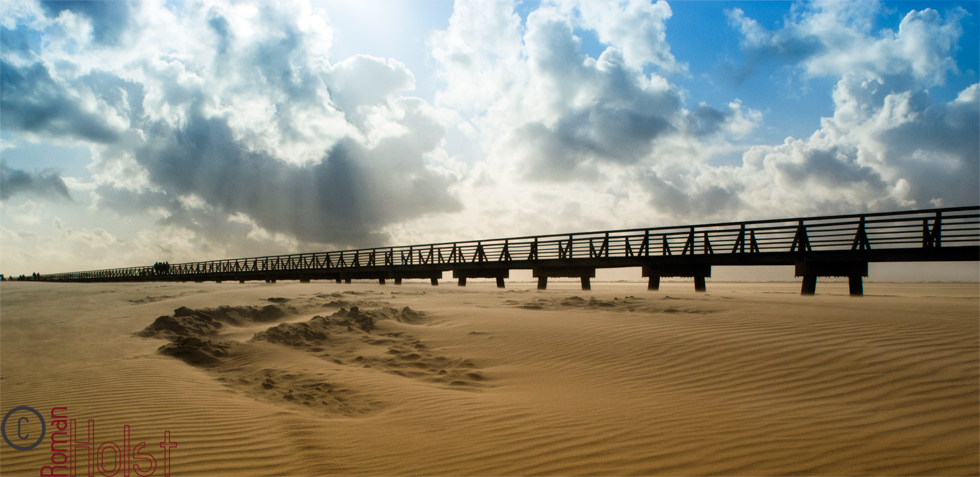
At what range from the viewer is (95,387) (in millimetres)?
4867

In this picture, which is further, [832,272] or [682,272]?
[682,272]

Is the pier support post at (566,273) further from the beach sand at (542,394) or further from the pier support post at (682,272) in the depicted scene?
the beach sand at (542,394)

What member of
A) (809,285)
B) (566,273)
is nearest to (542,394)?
(809,285)

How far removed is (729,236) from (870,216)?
379 centimetres

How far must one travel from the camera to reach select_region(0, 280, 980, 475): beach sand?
9.64ft

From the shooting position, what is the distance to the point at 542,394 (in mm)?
4465

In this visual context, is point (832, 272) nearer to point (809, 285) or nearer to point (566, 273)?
point (809, 285)

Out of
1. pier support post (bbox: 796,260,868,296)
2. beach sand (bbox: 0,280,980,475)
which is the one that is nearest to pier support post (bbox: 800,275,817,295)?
pier support post (bbox: 796,260,868,296)

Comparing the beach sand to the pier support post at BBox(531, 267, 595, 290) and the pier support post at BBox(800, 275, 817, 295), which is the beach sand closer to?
the pier support post at BBox(800, 275, 817, 295)

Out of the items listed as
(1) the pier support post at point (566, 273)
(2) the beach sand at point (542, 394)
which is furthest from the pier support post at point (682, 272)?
(2) the beach sand at point (542, 394)

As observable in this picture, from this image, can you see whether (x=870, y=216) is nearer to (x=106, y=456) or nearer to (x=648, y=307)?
(x=648, y=307)

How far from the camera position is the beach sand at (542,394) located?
294 centimetres

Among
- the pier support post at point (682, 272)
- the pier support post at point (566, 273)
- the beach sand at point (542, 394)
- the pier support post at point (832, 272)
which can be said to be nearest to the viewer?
the beach sand at point (542, 394)

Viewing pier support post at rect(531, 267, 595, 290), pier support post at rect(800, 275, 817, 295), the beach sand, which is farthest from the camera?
pier support post at rect(531, 267, 595, 290)
